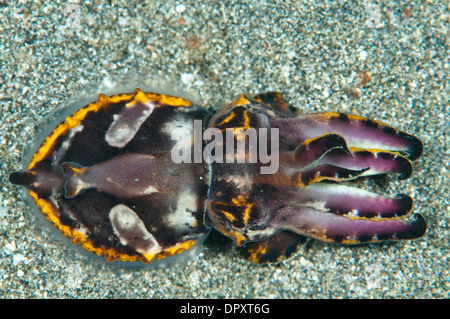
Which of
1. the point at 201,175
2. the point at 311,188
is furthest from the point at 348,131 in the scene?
the point at 201,175

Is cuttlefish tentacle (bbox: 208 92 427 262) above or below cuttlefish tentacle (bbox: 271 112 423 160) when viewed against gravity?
below

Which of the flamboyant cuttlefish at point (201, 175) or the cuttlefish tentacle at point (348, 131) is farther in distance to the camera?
the cuttlefish tentacle at point (348, 131)

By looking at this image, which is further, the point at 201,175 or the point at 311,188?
the point at 311,188

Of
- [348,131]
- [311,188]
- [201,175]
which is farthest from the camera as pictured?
[348,131]

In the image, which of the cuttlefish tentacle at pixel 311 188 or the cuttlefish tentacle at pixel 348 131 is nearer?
the cuttlefish tentacle at pixel 311 188

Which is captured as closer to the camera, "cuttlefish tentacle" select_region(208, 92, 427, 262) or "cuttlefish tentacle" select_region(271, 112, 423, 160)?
"cuttlefish tentacle" select_region(208, 92, 427, 262)

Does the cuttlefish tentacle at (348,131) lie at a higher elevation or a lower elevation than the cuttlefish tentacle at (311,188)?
higher

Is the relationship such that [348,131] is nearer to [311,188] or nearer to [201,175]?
[311,188]
